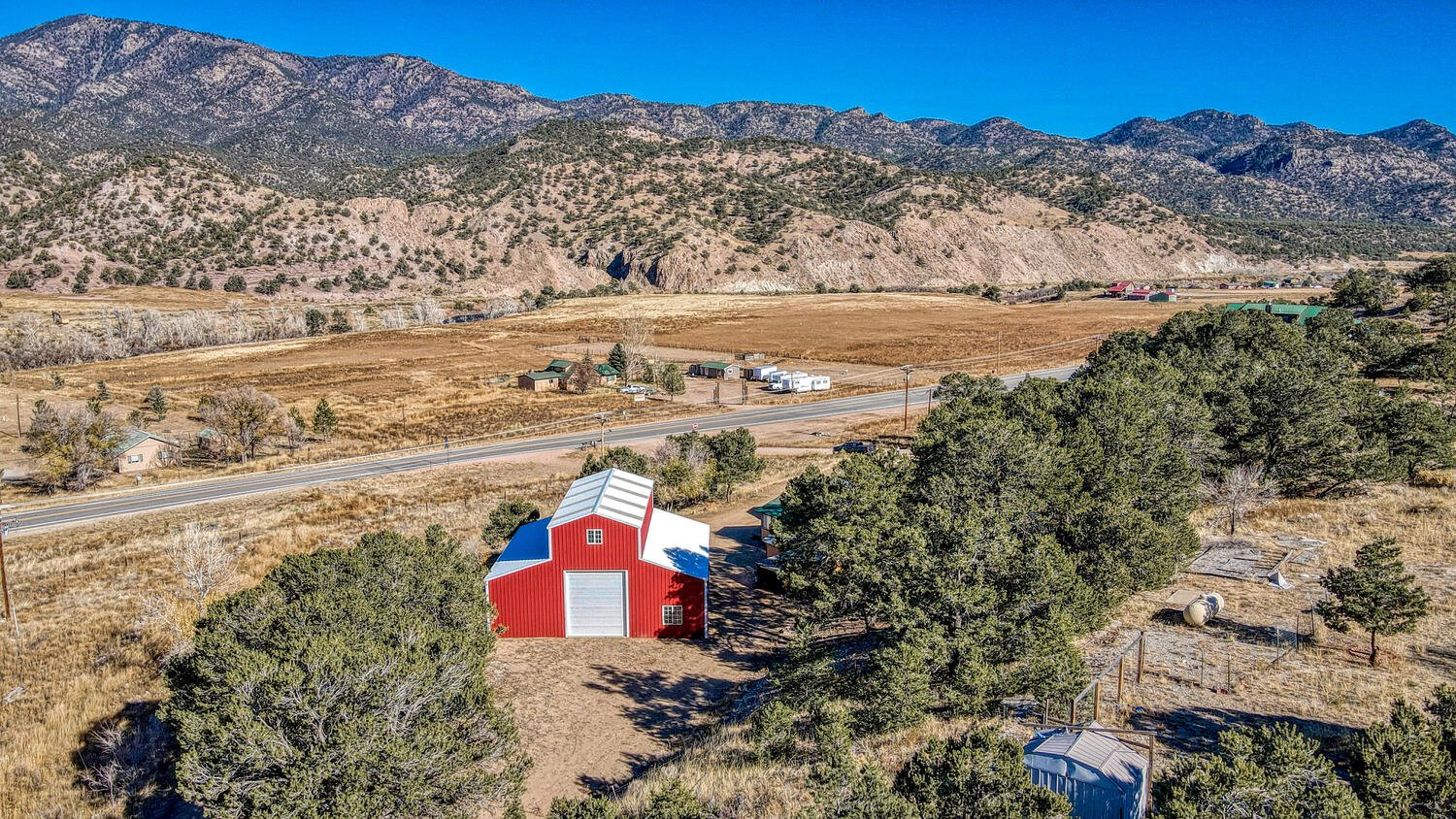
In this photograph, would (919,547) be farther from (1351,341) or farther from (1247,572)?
(1351,341)

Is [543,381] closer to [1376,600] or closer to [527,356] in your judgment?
[527,356]

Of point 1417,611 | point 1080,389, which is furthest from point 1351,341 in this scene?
point 1417,611

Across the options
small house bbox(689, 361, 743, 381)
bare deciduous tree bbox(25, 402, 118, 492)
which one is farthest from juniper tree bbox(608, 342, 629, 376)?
bare deciduous tree bbox(25, 402, 118, 492)

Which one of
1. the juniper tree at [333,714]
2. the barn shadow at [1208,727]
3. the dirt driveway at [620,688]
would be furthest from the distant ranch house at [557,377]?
the barn shadow at [1208,727]

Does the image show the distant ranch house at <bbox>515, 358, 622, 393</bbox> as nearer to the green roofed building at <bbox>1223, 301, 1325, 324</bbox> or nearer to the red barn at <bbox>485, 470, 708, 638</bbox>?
the red barn at <bbox>485, 470, 708, 638</bbox>

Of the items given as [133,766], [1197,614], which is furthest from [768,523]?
[133,766]

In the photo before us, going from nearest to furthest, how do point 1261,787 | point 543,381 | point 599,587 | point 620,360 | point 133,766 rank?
point 1261,787 < point 133,766 < point 599,587 < point 543,381 < point 620,360

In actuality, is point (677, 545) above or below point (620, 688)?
above
